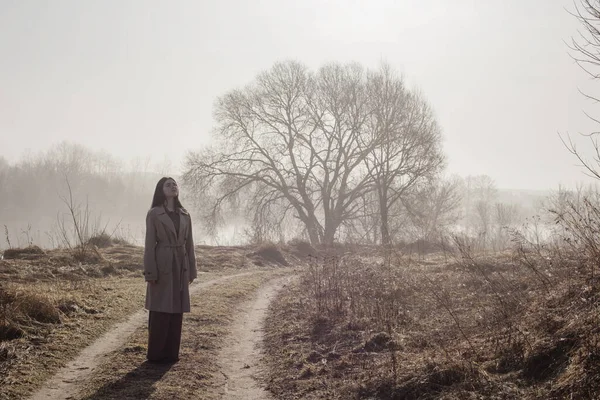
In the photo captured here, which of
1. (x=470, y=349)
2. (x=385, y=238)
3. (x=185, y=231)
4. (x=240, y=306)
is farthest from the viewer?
(x=385, y=238)

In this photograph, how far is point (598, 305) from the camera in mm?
5312

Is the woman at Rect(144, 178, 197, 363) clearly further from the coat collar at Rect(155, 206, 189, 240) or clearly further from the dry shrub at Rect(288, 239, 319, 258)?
the dry shrub at Rect(288, 239, 319, 258)

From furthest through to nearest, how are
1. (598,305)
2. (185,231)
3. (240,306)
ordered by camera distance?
1. (240,306)
2. (185,231)
3. (598,305)

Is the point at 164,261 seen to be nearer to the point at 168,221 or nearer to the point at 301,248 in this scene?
the point at 168,221

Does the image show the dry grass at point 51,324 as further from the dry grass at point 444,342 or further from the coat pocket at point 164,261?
the dry grass at point 444,342

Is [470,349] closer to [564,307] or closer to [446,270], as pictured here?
[564,307]

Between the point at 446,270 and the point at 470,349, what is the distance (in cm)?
938

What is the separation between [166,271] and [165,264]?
10 centimetres

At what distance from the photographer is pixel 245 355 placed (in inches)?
298

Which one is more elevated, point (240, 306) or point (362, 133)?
point (362, 133)

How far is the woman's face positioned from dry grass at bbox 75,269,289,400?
2334 millimetres

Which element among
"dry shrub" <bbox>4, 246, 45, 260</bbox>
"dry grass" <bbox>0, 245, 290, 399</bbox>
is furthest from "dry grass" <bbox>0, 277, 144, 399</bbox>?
"dry shrub" <bbox>4, 246, 45, 260</bbox>

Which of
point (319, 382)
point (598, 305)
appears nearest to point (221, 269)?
point (319, 382)

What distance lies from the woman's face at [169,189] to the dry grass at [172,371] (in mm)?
2334
